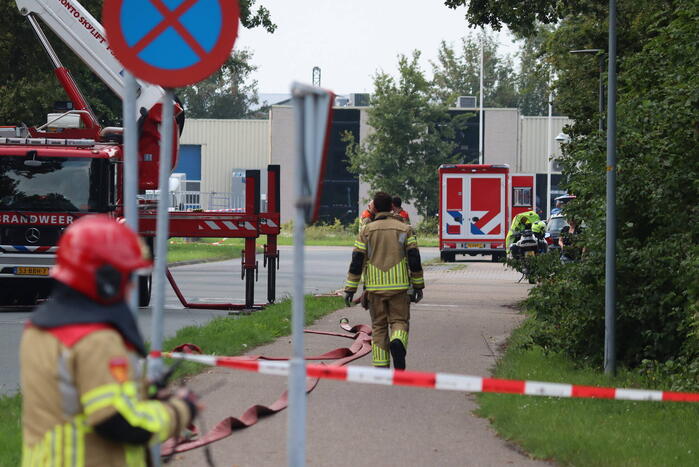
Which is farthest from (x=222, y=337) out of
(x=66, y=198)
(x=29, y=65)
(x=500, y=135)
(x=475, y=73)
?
(x=475, y=73)

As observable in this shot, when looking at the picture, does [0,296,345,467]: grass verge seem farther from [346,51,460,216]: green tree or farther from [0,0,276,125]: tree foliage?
[346,51,460,216]: green tree

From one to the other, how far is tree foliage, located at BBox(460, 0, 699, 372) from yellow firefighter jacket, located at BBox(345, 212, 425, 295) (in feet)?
5.93

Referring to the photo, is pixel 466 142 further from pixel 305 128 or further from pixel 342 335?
pixel 305 128

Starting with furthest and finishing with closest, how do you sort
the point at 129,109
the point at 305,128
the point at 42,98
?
1. the point at 42,98
2. the point at 129,109
3. the point at 305,128

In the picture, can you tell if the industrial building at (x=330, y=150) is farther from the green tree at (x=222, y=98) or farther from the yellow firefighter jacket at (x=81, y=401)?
the yellow firefighter jacket at (x=81, y=401)

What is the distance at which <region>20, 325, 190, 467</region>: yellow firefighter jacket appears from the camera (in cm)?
348

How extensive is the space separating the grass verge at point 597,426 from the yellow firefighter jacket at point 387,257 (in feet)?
4.27

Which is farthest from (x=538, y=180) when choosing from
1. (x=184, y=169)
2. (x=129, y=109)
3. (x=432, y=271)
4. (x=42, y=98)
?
(x=129, y=109)

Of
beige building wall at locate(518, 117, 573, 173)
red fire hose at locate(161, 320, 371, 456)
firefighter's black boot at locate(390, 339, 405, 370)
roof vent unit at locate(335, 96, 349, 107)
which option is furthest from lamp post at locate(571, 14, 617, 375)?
roof vent unit at locate(335, 96, 349, 107)

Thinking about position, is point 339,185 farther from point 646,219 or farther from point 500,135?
point 646,219

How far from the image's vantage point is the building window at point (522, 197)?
43.4 m

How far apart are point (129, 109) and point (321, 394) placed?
5.11 meters

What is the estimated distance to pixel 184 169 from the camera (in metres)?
78.8

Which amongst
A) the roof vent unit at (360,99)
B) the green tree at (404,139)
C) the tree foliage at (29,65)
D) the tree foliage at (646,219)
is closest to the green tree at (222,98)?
the roof vent unit at (360,99)
